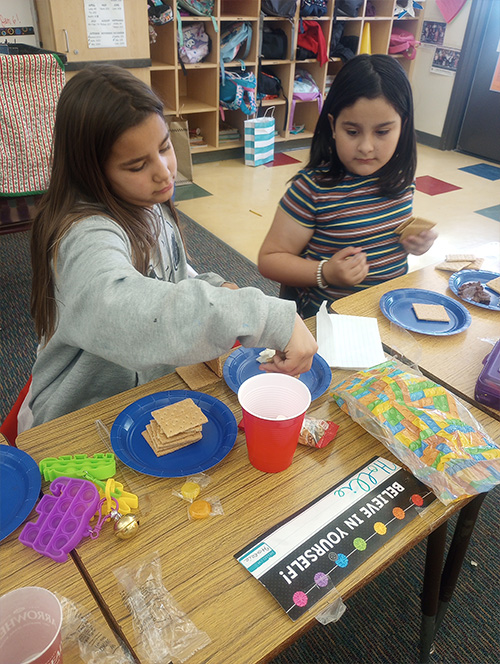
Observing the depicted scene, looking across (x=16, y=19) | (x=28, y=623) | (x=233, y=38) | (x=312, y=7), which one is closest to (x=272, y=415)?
(x=28, y=623)

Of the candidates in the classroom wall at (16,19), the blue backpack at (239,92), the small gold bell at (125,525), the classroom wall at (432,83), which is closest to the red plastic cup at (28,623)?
the small gold bell at (125,525)

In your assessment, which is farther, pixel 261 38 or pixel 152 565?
pixel 261 38

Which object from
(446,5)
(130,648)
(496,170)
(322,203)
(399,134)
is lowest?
(496,170)

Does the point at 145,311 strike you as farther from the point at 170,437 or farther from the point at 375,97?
the point at 375,97

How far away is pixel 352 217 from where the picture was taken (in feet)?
4.76

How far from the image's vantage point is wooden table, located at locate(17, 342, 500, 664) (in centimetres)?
60

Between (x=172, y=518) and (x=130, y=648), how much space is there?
177mm

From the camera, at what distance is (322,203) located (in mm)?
1448

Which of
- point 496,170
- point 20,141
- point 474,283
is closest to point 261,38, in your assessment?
point 496,170

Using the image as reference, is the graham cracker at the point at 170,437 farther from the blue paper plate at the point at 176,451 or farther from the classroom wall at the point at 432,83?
the classroom wall at the point at 432,83

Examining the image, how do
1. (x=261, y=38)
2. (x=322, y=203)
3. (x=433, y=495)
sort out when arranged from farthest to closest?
(x=261, y=38) → (x=322, y=203) → (x=433, y=495)

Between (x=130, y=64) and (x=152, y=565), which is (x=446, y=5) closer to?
(x=130, y=64)

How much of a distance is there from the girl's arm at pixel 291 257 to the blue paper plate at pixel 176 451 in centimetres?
65

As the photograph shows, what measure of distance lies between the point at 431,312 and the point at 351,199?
0.43m
